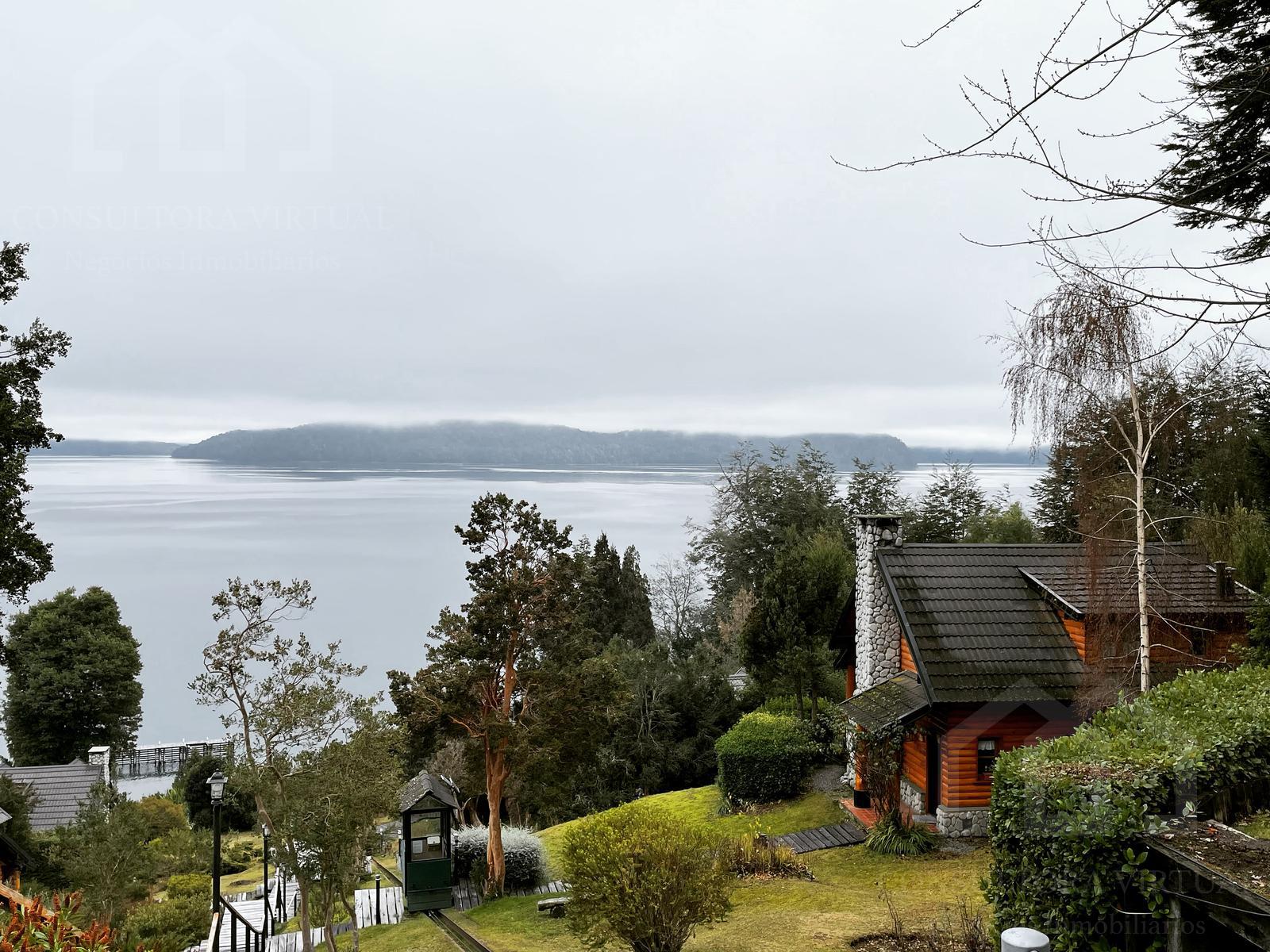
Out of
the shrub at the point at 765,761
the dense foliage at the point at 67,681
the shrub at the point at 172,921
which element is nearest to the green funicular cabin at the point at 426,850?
the shrub at the point at 172,921

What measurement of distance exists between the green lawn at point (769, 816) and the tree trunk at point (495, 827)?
1301 millimetres

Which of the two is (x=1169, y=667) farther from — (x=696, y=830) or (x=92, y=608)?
(x=92, y=608)

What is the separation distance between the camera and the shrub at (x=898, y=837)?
1509 centimetres

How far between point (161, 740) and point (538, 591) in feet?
134

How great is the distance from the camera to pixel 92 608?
3469 centimetres

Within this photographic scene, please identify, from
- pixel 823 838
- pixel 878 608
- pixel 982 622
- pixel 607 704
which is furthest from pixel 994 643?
pixel 607 704

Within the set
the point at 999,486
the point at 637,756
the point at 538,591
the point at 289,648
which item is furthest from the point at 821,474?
the point at 289,648

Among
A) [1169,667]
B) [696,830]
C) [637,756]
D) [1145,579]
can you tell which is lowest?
[637,756]

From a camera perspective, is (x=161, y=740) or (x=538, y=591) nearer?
(x=538, y=591)

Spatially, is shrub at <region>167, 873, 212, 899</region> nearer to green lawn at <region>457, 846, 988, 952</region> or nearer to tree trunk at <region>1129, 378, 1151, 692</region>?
green lawn at <region>457, 846, 988, 952</region>

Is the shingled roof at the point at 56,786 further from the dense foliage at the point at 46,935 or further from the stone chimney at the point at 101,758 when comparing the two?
the dense foliage at the point at 46,935

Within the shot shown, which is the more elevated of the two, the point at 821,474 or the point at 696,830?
the point at 821,474

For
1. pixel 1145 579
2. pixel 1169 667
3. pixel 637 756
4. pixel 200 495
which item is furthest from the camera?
pixel 200 495

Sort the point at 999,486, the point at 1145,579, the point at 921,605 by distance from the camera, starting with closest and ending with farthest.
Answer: the point at 1145,579 → the point at 921,605 → the point at 999,486
